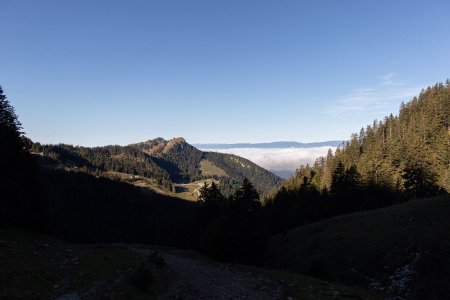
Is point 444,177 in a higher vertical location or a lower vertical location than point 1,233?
higher

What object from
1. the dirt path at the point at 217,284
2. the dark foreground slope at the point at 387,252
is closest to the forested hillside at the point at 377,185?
the dark foreground slope at the point at 387,252

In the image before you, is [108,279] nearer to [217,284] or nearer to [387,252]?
[217,284]

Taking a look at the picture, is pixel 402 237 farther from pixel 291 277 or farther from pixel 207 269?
pixel 207 269

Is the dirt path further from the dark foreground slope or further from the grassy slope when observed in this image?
the dark foreground slope

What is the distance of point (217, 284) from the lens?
2284 cm

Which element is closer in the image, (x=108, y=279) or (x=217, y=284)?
(x=108, y=279)

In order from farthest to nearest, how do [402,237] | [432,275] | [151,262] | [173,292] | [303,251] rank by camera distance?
[303,251] < [402,237] < [151,262] < [432,275] < [173,292]

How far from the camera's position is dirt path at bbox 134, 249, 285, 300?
20609mm

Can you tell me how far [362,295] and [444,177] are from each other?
6187 centimetres

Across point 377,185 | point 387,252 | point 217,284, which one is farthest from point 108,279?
point 377,185

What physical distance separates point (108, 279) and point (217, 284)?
7.14 metres

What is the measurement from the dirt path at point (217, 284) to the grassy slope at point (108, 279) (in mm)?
67

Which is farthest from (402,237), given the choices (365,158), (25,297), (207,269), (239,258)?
(365,158)

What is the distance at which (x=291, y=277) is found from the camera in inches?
984
